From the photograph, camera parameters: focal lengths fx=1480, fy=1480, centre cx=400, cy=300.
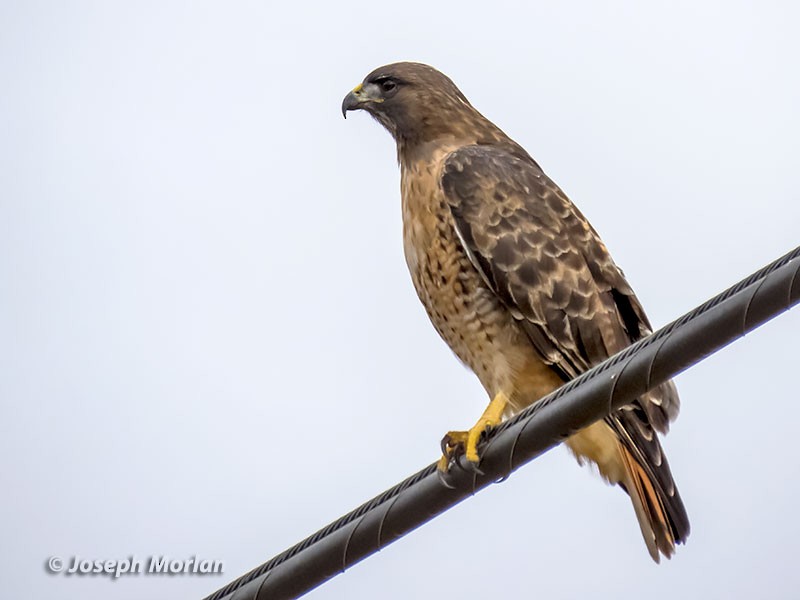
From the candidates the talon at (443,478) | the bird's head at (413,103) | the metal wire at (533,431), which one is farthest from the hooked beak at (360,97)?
the talon at (443,478)

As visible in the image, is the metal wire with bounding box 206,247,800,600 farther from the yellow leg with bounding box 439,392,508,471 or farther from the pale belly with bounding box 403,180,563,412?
the pale belly with bounding box 403,180,563,412

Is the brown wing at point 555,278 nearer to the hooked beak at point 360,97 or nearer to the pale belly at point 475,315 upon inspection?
the pale belly at point 475,315

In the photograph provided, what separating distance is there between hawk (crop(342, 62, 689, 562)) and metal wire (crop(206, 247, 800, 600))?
3.84 feet

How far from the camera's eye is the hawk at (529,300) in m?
5.56

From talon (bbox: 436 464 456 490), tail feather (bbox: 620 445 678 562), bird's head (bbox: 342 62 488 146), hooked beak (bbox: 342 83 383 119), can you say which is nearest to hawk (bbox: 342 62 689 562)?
tail feather (bbox: 620 445 678 562)

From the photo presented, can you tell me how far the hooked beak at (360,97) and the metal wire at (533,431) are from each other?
2515mm

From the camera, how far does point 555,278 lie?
5.86m

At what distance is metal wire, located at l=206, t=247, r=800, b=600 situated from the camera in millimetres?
3572

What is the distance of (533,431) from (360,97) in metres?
2.94

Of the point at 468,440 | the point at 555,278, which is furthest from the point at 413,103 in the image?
the point at 468,440

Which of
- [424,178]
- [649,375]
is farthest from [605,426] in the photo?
[649,375]

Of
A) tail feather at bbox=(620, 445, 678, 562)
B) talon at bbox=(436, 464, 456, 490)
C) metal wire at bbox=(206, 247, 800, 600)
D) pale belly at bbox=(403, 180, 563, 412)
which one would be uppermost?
pale belly at bbox=(403, 180, 563, 412)

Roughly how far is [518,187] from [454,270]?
20.7 inches

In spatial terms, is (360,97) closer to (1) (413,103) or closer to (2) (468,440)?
(1) (413,103)
